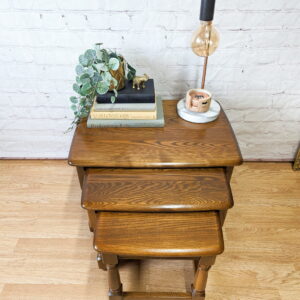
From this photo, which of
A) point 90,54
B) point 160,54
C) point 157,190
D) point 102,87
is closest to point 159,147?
point 157,190

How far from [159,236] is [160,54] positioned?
776 mm

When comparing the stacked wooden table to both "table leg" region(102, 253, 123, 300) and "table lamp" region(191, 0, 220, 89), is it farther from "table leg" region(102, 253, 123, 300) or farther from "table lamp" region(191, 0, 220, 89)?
"table lamp" region(191, 0, 220, 89)

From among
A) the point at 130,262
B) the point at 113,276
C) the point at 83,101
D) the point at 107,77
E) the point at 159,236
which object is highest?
the point at 107,77

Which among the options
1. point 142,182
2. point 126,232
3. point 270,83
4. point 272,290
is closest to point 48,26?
point 142,182

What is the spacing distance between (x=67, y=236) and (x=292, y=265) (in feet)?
3.19

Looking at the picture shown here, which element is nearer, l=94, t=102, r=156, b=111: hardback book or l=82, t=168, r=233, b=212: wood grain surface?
l=82, t=168, r=233, b=212: wood grain surface

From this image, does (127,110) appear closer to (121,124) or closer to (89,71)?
(121,124)

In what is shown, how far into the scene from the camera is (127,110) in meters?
1.03

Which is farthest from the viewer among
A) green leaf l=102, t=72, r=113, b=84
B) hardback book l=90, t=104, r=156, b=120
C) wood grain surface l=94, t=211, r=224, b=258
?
hardback book l=90, t=104, r=156, b=120

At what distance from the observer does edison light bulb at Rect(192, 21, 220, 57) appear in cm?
96

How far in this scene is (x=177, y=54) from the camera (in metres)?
1.24

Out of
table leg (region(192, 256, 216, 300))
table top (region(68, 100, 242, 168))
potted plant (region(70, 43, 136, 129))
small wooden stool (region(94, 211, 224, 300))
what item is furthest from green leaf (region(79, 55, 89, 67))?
table leg (region(192, 256, 216, 300))

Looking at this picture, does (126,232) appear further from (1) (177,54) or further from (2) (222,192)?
(1) (177,54)

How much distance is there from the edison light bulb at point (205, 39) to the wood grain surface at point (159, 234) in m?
0.56
